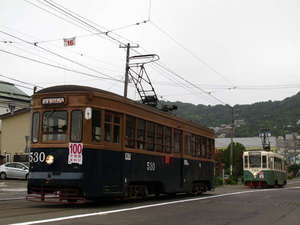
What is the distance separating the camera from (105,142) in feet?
43.8

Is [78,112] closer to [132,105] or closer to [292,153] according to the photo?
[132,105]

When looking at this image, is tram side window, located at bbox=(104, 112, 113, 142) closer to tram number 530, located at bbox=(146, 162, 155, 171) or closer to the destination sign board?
the destination sign board

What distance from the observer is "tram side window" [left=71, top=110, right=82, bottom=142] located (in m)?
12.9

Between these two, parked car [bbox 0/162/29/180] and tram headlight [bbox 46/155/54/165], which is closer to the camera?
tram headlight [bbox 46/155/54/165]

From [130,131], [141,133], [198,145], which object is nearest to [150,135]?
[141,133]

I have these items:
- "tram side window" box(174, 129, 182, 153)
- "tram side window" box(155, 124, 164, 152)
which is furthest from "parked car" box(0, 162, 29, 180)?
"tram side window" box(155, 124, 164, 152)

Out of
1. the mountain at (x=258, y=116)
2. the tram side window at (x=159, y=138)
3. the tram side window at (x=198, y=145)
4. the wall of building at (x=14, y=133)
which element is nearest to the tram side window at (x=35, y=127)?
the tram side window at (x=159, y=138)

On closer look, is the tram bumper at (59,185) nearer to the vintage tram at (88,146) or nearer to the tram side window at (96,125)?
the vintage tram at (88,146)

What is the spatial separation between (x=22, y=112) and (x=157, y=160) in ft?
109

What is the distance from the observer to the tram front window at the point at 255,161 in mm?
34344

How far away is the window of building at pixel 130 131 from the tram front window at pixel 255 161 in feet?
70.4

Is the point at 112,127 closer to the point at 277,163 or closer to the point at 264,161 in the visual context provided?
the point at 264,161

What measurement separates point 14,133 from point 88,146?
1483 inches

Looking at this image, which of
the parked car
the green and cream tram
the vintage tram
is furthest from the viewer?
the green and cream tram
